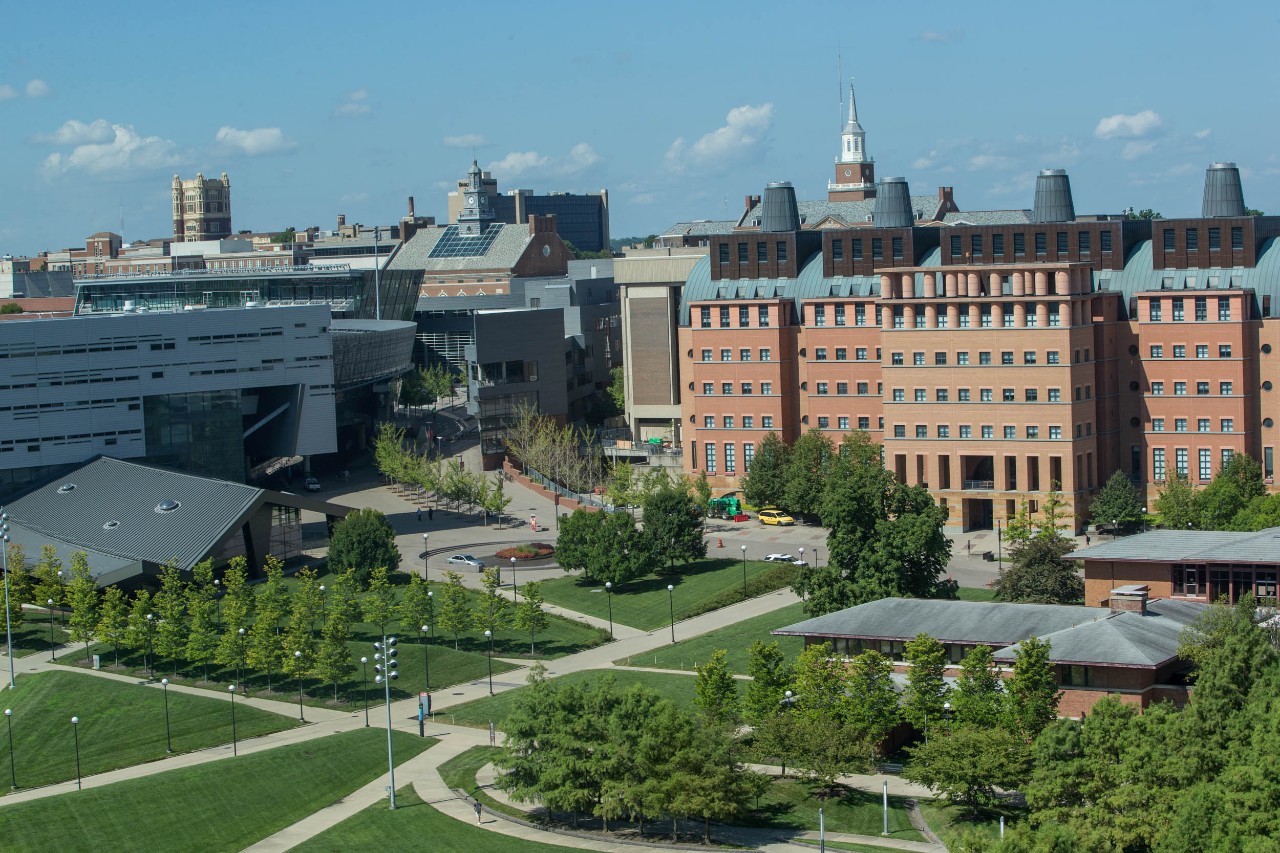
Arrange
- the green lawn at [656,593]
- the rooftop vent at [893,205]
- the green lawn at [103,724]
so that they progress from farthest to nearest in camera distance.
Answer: the rooftop vent at [893,205] < the green lawn at [656,593] < the green lawn at [103,724]

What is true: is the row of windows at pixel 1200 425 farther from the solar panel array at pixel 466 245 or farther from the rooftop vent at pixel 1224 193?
the solar panel array at pixel 466 245

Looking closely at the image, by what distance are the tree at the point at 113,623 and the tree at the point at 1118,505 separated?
48.9 m

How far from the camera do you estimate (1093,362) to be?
340ft

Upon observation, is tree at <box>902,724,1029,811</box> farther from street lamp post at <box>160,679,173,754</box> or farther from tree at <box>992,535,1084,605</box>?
street lamp post at <box>160,679,173,754</box>

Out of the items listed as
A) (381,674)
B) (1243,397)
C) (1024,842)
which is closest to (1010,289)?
(1243,397)

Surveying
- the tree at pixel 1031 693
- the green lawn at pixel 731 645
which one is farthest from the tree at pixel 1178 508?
the tree at pixel 1031 693

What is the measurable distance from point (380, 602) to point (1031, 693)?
33.0 metres

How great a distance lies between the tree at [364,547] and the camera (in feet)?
310

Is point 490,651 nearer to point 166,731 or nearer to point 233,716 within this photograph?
point 233,716

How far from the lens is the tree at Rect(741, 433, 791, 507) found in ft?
360

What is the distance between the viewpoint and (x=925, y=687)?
64.4 metres

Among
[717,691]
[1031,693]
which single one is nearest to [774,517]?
[717,691]

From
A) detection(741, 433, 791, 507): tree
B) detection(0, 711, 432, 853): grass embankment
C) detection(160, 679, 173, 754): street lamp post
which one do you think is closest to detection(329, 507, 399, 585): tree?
detection(160, 679, 173, 754): street lamp post

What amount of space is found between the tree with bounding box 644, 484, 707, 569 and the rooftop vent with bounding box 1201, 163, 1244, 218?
3623cm
